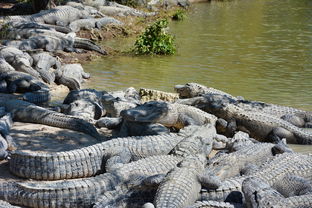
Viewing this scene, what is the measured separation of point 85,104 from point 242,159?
3.32 metres

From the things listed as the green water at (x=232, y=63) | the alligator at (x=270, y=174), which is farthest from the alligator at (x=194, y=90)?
the alligator at (x=270, y=174)

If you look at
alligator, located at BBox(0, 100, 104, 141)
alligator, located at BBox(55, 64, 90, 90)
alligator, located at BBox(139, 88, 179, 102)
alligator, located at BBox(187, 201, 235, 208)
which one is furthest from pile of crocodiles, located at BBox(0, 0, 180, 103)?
alligator, located at BBox(187, 201, 235, 208)

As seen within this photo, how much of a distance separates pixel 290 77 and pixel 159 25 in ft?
13.7

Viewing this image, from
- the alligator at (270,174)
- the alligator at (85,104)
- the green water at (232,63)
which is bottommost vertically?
the green water at (232,63)

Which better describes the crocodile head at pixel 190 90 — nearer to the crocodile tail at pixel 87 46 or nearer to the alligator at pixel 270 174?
the alligator at pixel 270 174

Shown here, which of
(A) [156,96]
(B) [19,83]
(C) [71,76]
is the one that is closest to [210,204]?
(A) [156,96]

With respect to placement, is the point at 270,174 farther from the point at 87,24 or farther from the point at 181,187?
the point at 87,24

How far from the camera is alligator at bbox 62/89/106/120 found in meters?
8.16

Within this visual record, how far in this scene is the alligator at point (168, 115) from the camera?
7.40 m

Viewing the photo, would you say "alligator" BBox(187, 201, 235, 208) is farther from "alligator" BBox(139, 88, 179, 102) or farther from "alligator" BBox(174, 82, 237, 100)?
"alligator" BBox(174, 82, 237, 100)

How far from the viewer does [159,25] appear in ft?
46.8

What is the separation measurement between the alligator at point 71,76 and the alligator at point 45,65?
6.2 inches

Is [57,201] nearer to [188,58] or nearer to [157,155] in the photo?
[157,155]

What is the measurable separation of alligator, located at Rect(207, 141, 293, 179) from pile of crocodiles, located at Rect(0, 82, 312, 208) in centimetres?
1
